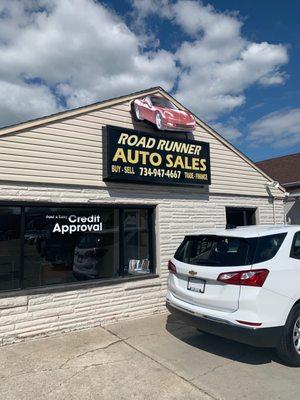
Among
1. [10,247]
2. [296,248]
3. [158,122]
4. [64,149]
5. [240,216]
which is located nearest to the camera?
[296,248]

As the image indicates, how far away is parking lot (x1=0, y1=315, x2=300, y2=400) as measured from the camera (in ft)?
14.4

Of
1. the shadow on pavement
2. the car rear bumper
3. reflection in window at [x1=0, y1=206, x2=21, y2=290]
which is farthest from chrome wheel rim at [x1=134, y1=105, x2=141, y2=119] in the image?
the car rear bumper

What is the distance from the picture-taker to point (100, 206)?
7.36 metres

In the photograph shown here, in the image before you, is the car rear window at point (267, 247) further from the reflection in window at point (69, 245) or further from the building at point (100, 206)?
the reflection in window at point (69, 245)

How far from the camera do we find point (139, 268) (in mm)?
8062

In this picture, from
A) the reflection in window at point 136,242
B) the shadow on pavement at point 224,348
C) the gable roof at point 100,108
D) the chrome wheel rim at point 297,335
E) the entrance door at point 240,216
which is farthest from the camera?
the entrance door at point 240,216

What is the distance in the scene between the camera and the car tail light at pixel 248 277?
4820 millimetres

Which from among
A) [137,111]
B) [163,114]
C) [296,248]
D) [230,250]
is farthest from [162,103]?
[296,248]

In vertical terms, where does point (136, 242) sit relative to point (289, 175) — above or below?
below

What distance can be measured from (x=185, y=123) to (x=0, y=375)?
6000 millimetres

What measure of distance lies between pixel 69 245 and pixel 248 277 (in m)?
3.48

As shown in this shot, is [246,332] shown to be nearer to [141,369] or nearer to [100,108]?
[141,369]

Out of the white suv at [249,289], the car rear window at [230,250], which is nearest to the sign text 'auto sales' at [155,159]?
the car rear window at [230,250]

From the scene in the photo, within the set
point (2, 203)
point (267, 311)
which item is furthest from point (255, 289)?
point (2, 203)
